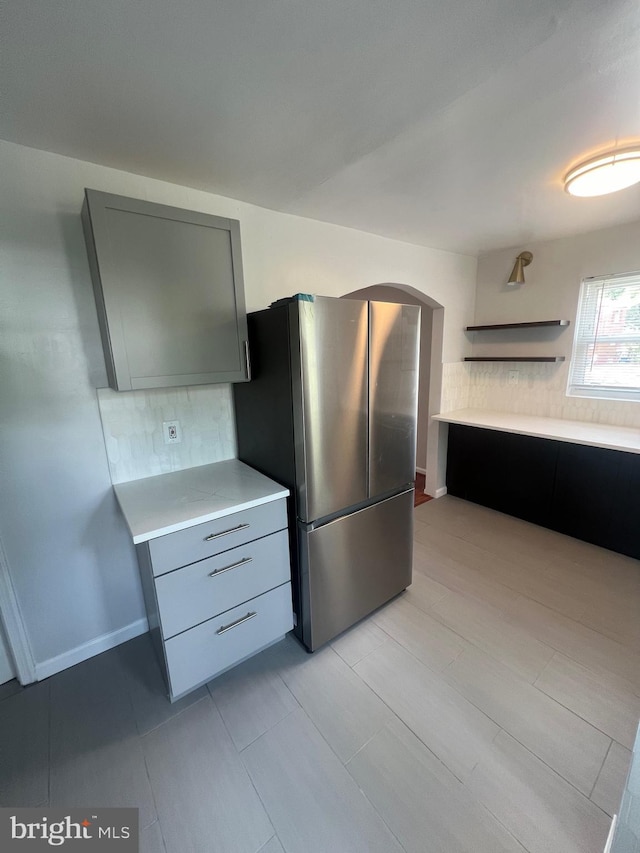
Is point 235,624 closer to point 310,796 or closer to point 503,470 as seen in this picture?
point 310,796

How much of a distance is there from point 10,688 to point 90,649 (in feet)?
1.06

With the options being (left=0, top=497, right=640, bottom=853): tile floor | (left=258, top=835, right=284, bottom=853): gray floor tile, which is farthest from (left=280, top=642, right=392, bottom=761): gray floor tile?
(left=258, top=835, right=284, bottom=853): gray floor tile

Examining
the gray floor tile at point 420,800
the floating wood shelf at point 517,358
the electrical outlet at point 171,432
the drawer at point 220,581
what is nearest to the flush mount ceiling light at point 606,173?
the floating wood shelf at point 517,358

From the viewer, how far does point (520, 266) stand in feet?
9.70

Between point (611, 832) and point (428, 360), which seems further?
point (428, 360)

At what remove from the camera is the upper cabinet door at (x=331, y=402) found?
1.45 meters

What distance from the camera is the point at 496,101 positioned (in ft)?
3.83

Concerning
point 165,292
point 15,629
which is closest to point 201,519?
point 165,292

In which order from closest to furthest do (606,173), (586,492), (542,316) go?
(606,173)
(586,492)
(542,316)

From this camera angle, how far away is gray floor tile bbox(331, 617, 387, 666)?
5.68 feet

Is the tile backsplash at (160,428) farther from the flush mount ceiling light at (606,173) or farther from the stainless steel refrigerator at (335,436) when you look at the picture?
the flush mount ceiling light at (606,173)

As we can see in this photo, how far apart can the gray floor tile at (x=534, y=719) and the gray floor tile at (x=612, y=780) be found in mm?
17

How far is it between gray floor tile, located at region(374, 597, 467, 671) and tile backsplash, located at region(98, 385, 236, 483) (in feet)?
4.33

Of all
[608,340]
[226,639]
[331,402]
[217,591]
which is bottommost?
[226,639]
